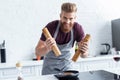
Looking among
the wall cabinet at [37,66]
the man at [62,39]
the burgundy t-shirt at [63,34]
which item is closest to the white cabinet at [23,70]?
the wall cabinet at [37,66]

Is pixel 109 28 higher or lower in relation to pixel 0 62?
higher

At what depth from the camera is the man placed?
1853 millimetres

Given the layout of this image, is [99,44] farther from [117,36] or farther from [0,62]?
[0,62]

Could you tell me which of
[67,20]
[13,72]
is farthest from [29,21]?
[67,20]

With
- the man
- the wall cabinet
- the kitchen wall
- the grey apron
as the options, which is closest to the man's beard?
the man

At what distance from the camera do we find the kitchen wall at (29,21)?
2.97 metres

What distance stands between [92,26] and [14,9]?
1194 mm

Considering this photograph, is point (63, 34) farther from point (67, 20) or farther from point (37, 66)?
point (37, 66)

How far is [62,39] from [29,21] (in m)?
1.20

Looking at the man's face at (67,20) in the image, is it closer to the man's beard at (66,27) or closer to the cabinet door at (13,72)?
the man's beard at (66,27)

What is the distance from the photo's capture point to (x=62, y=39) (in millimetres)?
1988

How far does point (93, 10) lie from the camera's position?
3408mm

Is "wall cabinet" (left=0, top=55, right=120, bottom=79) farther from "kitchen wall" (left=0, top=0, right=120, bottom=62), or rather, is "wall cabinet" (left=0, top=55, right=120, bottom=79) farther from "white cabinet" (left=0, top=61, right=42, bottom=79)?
"kitchen wall" (left=0, top=0, right=120, bottom=62)

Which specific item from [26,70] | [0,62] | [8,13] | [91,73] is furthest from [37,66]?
[91,73]
